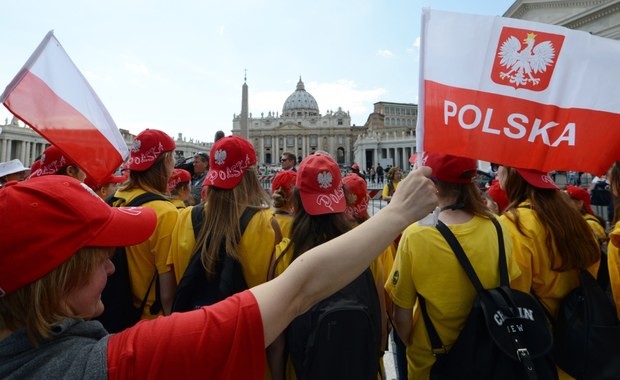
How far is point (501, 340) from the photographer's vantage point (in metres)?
1.63

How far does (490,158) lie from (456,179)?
0.26 meters

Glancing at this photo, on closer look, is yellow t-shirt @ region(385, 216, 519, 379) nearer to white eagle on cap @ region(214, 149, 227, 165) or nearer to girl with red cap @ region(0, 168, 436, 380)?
girl with red cap @ region(0, 168, 436, 380)

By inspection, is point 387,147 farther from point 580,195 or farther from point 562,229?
point 562,229

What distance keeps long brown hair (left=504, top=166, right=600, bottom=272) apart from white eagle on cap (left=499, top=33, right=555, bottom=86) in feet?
2.37

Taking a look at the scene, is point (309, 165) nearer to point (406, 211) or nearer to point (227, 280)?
point (227, 280)

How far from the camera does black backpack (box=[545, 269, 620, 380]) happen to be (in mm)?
1784

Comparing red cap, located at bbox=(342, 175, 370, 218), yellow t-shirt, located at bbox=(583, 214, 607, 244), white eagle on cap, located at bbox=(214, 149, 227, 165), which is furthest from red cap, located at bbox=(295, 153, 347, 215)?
yellow t-shirt, located at bbox=(583, 214, 607, 244)

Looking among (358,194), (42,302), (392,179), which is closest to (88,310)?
(42,302)

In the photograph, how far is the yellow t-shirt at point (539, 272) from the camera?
6.84 ft

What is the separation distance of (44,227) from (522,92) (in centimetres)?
215

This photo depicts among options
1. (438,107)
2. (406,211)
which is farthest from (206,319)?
(438,107)

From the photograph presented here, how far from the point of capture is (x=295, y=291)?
1.05m

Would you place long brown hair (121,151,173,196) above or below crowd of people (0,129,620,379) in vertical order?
above

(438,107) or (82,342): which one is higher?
(438,107)
